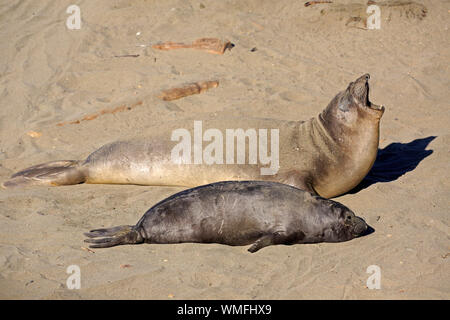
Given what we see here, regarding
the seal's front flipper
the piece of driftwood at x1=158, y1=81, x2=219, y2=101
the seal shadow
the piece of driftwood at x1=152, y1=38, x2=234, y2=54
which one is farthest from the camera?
the piece of driftwood at x1=152, y1=38, x2=234, y2=54

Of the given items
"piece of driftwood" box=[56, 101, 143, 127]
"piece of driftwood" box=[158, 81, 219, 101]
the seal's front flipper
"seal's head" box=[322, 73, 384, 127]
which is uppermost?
"piece of driftwood" box=[158, 81, 219, 101]

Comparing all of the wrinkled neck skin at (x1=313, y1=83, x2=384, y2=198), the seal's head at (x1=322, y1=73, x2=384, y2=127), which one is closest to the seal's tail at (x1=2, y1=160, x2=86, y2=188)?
the wrinkled neck skin at (x1=313, y1=83, x2=384, y2=198)

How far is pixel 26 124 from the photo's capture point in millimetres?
7879

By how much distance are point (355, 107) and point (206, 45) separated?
3976mm

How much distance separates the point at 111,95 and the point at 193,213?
4.25 meters

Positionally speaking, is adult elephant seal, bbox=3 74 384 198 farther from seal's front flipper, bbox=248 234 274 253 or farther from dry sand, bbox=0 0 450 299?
seal's front flipper, bbox=248 234 274 253

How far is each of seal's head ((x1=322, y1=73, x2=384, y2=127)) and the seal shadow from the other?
70 cm

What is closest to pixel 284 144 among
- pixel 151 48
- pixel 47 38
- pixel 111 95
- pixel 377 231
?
pixel 377 231

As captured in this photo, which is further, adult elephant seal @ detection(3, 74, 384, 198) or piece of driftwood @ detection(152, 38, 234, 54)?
piece of driftwood @ detection(152, 38, 234, 54)

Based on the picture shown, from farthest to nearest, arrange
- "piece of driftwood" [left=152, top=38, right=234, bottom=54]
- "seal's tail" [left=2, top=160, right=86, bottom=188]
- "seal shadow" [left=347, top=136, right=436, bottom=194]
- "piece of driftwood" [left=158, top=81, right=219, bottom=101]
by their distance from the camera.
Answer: "piece of driftwood" [left=152, top=38, right=234, bottom=54], "piece of driftwood" [left=158, top=81, right=219, bottom=101], "seal's tail" [left=2, top=160, right=86, bottom=188], "seal shadow" [left=347, top=136, right=436, bottom=194]

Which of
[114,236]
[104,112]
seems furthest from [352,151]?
[104,112]

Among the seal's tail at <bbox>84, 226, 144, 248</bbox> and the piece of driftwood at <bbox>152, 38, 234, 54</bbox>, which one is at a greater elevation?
the piece of driftwood at <bbox>152, 38, 234, 54</bbox>

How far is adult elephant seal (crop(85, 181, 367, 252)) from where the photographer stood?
14.9 feet

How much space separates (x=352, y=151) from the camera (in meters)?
5.64
